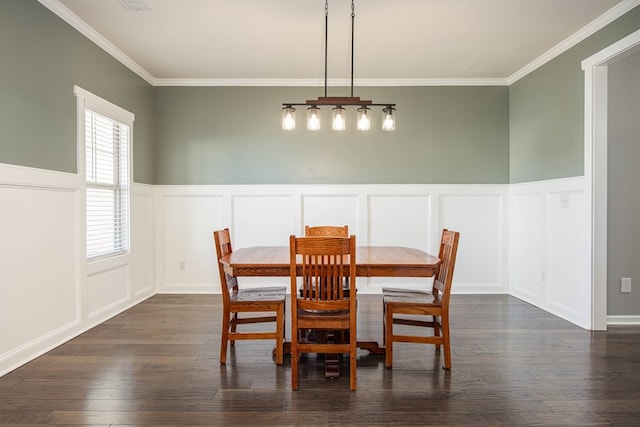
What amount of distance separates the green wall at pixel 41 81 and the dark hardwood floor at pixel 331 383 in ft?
4.75

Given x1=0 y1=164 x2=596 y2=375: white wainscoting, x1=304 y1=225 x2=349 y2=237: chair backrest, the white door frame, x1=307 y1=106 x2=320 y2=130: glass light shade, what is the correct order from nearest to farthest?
x1=307 y1=106 x2=320 y2=130: glass light shade < the white door frame < x1=304 y1=225 x2=349 y2=237: chair backrest < x1=0 y1=164 x2=596 y2=375: white wainscoting

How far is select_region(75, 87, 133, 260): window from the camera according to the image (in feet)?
11.0

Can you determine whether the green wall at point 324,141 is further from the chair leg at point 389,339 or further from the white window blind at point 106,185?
the chair leg at point 389,339

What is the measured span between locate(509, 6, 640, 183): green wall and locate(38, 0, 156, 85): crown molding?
14.0 ft

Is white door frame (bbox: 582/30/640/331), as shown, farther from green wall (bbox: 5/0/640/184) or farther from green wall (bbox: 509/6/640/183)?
green wall (bbox: 5/0/640/184)

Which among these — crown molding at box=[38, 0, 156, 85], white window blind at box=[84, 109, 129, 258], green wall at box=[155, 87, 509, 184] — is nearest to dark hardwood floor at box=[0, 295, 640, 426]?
white window blind at box=[84, 109, 129, 258]

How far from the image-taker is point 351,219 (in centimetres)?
463

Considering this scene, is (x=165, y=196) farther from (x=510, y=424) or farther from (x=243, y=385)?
(x=510, y=424)

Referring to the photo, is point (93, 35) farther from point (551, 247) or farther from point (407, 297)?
point (551, 247)

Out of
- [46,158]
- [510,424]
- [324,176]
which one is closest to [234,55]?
[324,176]

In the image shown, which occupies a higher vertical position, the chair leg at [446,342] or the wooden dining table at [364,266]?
the wooden dining table at [364,266]

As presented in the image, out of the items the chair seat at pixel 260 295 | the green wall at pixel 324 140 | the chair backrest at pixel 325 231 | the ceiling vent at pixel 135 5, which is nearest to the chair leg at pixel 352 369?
the chair seat at pixel 260 295

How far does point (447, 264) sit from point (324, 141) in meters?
2.51

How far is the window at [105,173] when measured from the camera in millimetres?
3352
